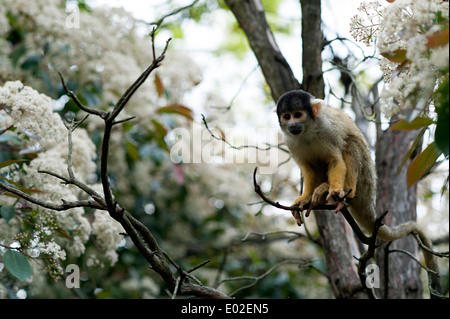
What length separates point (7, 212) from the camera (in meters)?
2.68

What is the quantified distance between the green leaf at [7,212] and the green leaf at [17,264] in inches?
10.0

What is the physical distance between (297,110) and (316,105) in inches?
5.2

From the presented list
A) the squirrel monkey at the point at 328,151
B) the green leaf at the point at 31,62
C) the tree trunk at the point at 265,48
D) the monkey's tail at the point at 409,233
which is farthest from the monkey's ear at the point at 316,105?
the green leaf at the point at 31,62

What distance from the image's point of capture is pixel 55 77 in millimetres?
4367

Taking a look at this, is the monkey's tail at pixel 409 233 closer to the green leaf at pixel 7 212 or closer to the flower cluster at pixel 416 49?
the flower cluster at pixel 416 49

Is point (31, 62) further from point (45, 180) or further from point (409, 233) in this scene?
point (409, 233)

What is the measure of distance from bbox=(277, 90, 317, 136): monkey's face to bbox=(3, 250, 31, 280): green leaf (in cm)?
178

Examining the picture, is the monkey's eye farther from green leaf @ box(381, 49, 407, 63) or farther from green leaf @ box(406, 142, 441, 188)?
green leaf @ box(381, 49, 407, 63)

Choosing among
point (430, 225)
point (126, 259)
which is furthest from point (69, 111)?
point (430, 225)

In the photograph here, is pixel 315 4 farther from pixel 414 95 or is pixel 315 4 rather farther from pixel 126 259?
pixel 126 259

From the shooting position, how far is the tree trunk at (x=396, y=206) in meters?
3.71

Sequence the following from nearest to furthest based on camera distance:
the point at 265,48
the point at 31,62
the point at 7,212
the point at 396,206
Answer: the point at 7,212 < the point at 265,48 < the point at 396,206 < the point at 31,62

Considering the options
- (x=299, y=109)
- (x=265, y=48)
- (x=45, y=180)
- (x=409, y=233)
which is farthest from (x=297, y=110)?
(x=45, y=180)

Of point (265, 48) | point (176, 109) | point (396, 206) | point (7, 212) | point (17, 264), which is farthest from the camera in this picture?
point (176, 109)
